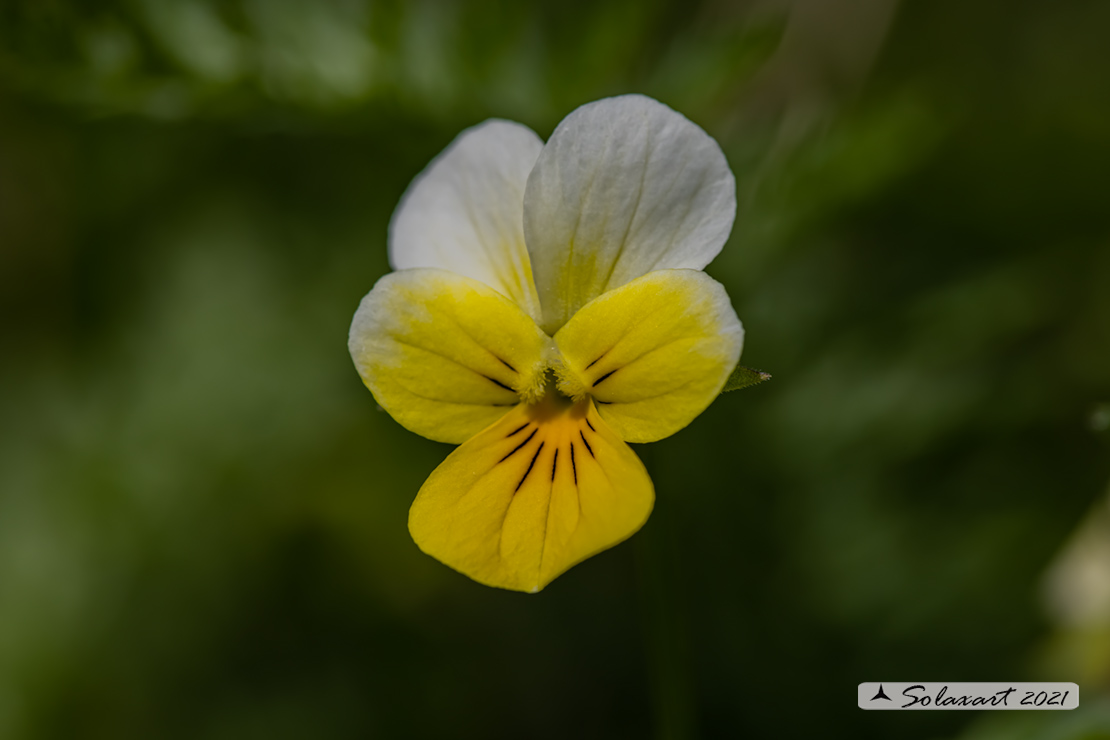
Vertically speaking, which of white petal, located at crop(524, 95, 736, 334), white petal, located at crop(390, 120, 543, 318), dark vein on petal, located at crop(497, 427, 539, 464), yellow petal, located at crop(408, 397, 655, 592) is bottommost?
yellow petal, located at crop(408, 397, 655, 592)

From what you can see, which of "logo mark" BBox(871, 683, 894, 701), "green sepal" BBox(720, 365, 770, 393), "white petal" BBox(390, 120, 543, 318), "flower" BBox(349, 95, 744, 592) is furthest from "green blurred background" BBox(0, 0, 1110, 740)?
"green sepal" BBox(720, 365, 770, 393)

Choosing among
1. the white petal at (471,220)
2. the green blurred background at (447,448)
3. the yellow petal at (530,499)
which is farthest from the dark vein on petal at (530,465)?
the green blurred background at (447,448)

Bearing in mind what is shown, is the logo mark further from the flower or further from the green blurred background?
the flower

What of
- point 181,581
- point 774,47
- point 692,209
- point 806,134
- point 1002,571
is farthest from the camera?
point 181,581

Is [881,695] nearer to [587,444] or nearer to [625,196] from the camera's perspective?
[587,444]

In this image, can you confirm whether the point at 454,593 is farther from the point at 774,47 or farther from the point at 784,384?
the point at 774,47

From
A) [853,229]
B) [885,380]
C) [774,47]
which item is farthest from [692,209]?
[853,229]
